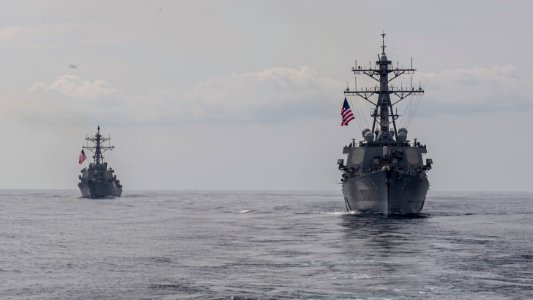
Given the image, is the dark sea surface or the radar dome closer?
the dark sea surface

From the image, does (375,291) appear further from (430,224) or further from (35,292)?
(430,224)

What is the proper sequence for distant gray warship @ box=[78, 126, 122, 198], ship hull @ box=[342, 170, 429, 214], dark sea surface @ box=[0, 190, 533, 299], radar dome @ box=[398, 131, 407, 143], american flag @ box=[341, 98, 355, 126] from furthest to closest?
distant gray warship @ box=[78, 126, 122, 198], radar dome @ box=[398, 131, 407, 143], american flag @ box=[341, 98, 355, 126], ship hull @ box=[342, 170, 429, 214], dark sea surface @ box=[0, 190, 533, 299]

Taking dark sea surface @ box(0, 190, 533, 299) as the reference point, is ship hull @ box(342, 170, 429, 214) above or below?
above

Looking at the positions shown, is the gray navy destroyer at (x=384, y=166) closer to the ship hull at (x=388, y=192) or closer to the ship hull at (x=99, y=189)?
the ship hull at (x=388, y=192)

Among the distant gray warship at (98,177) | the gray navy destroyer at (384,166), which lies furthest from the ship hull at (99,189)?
the gray navy destroyer at (384,166)

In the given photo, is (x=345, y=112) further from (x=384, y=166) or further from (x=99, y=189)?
(x=99, y=189)

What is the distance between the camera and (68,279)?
116ft

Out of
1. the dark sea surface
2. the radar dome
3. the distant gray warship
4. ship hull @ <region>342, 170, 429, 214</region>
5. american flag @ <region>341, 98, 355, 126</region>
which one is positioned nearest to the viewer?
the dark sea surface

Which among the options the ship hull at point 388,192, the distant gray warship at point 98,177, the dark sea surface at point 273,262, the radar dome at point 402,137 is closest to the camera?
the dark sea surface at point 273,262

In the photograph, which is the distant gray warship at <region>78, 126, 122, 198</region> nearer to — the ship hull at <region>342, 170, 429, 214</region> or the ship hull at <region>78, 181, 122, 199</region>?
the ship hull at <region>78, 181, 122, 199</region>

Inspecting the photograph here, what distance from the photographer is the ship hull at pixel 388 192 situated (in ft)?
235

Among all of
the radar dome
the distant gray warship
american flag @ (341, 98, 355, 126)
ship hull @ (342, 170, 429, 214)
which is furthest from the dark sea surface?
the distant gray warship

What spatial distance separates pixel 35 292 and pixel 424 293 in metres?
15.7

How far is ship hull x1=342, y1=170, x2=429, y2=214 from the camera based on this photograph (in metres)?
71.6
